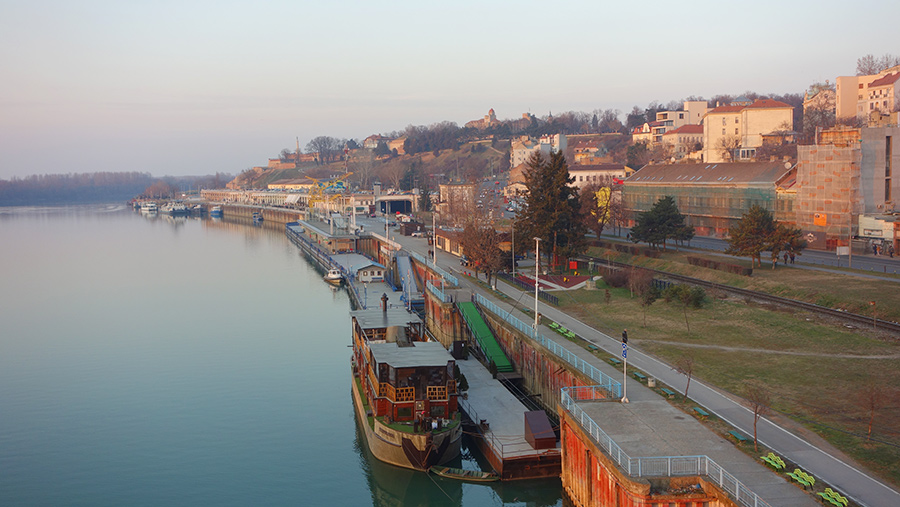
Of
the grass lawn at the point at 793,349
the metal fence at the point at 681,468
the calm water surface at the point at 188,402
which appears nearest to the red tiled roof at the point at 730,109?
the calm water surface at the point at 188,402

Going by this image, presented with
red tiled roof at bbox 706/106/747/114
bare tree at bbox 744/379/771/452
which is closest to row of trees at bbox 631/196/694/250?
bare tree at bbox 744/379/771/452

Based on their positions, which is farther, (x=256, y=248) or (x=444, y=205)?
(x=256, y=248)

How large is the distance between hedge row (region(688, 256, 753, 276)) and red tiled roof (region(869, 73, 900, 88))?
227ft

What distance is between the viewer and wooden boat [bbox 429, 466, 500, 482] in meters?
25.0

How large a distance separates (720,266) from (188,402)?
108 ft

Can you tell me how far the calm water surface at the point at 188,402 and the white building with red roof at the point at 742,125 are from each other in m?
63.3

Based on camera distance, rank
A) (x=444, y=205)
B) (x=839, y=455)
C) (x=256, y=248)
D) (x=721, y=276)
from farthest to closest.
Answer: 1. (x=256, y=248)
2. (x=444, y=205)
3. (x=721, y=276)
4. (x=839, y=455)

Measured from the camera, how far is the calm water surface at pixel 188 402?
2588 centimetres

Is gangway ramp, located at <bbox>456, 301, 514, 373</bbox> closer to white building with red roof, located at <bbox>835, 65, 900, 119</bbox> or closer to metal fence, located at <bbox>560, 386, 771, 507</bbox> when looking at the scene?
metal fence, located at <bbox>560, 386, 771, 507</bbox>

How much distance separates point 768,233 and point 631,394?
26.1 meters

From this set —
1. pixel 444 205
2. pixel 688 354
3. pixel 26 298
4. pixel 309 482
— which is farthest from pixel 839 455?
pixel 444 205

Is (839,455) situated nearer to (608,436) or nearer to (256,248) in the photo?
(608,436)

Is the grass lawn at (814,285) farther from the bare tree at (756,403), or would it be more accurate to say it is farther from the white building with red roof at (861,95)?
the white building with red roof at (861,95)

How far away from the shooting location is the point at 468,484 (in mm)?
25422
